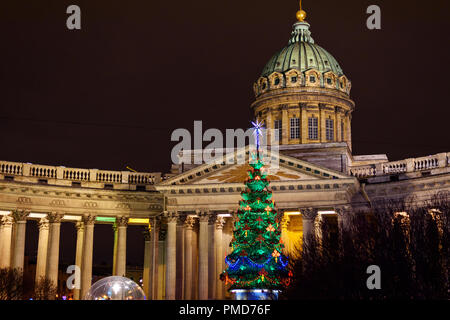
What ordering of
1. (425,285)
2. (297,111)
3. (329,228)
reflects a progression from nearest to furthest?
1. (425,285)
2. (329,228)
3. (297,111)

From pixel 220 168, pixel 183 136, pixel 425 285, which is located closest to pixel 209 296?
pixel 220 168

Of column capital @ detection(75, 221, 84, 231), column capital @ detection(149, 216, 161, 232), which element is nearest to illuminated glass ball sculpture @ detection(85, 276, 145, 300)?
column capital @ detection(75, 221, 84, 231)

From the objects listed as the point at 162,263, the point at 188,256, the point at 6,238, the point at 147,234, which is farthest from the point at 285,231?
the point at 6,238

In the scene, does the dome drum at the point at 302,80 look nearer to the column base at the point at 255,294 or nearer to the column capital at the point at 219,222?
the column capital at the point at 219,222

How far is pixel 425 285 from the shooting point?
122 ft

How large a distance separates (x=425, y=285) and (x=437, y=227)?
7.32 m

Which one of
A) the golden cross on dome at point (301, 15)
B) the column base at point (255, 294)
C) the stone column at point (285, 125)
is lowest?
the column base at point (255, 294)

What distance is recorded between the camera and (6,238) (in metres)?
60.8

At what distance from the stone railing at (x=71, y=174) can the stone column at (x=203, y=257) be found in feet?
23.7

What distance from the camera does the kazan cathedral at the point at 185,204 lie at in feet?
195

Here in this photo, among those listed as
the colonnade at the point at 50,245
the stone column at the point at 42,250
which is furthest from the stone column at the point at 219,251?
the stone column at the point at 42,250

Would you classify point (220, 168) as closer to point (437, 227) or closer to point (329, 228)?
point (329, 228)

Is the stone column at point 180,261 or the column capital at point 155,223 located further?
the column capital at point 155,223
